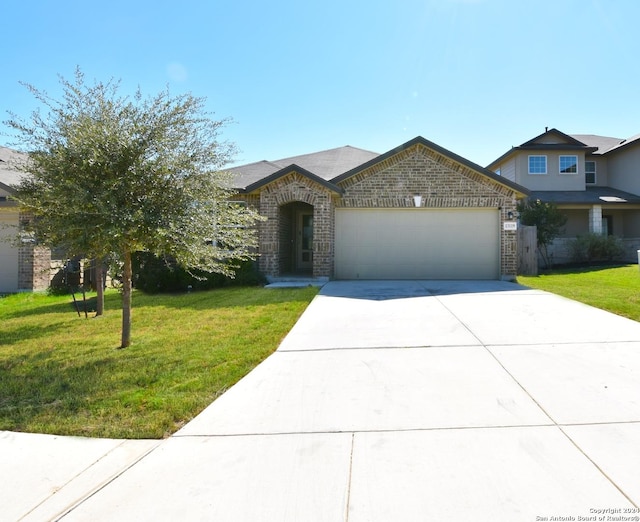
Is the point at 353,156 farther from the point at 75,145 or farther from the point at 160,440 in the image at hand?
the point at 160,440

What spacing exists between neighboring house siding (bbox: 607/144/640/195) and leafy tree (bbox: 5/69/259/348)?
2295cm

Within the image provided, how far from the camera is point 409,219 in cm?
1366

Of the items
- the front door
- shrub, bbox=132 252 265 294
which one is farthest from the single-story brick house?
the front door

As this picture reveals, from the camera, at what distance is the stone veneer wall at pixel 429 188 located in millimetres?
13383

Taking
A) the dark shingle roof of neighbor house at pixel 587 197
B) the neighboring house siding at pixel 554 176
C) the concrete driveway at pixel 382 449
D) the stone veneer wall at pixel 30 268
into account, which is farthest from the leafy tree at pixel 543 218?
the stone veneer wall at pixel 30 268

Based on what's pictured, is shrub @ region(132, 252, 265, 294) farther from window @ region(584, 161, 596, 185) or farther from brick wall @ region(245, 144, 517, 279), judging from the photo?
window @ region(584, 161, 596, 185)

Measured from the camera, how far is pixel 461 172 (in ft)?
44.1

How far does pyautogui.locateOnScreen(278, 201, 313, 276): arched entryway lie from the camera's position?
15.5 metres

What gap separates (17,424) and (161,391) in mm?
1175

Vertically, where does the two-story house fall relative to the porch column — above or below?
A: above

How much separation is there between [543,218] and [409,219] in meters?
7.78

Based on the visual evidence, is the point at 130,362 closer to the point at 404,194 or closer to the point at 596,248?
the point at 404,194

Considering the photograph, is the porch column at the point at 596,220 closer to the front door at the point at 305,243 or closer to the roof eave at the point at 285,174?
the front door at the point at 305,243

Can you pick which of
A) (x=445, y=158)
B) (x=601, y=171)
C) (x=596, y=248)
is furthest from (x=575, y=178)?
(x=445, y=158)
